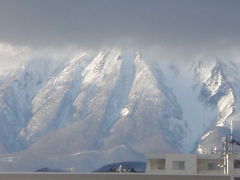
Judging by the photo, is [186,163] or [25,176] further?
[186,163]

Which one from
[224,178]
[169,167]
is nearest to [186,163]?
[169,167]

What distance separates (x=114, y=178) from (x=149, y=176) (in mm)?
3246

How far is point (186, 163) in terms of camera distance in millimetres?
152125

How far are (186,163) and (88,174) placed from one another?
1607 inches

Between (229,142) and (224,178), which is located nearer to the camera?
(224,178)

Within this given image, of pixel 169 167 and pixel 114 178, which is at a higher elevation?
pixel 169 167

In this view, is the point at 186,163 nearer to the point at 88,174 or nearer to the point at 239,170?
the point at 239,170

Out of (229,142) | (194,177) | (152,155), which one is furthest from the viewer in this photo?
(152,155)

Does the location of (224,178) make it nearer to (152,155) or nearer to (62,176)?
(62,176)

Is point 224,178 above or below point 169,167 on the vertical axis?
below

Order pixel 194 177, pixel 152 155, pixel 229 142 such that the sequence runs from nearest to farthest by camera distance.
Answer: pixel 194 177, pixel 229 142, pixel 152 155

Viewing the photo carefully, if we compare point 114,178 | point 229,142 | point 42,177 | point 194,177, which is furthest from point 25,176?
point 229,142

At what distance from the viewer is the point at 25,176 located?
114062 millimetres

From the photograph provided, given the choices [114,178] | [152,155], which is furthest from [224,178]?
[152,155]
